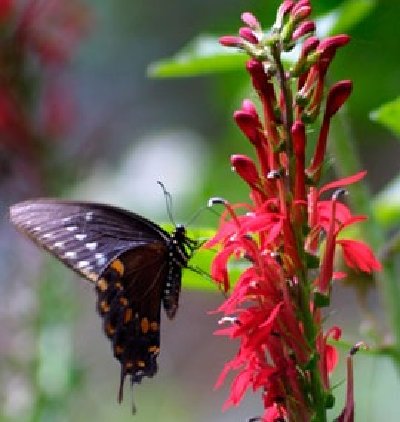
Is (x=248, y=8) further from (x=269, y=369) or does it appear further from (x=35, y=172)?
(x=269, y=369)

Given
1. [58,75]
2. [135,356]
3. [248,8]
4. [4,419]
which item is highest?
[248,8]

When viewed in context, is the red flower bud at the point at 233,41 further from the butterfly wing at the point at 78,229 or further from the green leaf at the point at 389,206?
the green leaf at the point at 389,206

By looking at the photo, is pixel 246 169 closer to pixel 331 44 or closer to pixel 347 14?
pixel 331 44

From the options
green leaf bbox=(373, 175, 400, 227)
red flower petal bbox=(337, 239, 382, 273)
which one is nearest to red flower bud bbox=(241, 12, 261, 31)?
red flower petal bbox=(337, 239, 382, 273)

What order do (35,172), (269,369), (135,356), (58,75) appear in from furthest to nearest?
(58,75) → (35,172) → (135,356) → (269,369)

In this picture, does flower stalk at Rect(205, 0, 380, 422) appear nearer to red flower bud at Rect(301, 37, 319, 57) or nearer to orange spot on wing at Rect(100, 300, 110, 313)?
red flower bud at Rect(301, 37, 319, 57)

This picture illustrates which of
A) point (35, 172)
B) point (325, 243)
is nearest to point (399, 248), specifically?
point (325, 243)
